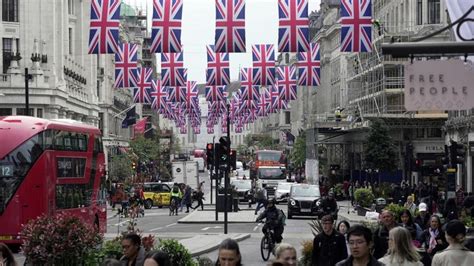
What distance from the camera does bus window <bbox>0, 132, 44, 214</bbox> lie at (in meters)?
28.0

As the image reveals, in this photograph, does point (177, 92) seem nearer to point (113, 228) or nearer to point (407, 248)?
point (113, 228)

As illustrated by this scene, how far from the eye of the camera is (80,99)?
265 ft

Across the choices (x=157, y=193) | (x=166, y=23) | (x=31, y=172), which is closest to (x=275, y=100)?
(x=157, y=193)

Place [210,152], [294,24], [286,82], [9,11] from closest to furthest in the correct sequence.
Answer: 1. [294,24]
2. [210,152]
3. [286,82]
4. [9,11]

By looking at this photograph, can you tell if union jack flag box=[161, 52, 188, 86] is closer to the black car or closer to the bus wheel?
the black car

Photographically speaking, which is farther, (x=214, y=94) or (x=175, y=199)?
(x=214, y=94)

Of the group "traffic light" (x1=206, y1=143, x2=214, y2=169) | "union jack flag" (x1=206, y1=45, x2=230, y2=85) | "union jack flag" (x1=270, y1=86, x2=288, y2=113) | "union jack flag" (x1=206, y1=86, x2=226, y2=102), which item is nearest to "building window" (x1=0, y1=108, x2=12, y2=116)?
"union jack flag" (x1=206, y1=86, x2=226, y2=102)

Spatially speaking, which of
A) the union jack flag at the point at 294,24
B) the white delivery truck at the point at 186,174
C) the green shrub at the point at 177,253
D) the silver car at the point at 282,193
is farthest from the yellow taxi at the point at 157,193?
the green shrub at the point at 177,253

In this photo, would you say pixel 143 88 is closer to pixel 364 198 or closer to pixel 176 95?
pixel 176 95

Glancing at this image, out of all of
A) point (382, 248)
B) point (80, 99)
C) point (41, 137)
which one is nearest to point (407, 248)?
point (382, 248)

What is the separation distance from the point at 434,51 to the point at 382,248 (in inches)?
180

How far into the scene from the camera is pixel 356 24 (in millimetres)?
32031

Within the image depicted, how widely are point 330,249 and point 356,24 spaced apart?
18167mm

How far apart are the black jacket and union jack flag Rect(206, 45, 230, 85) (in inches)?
1335
